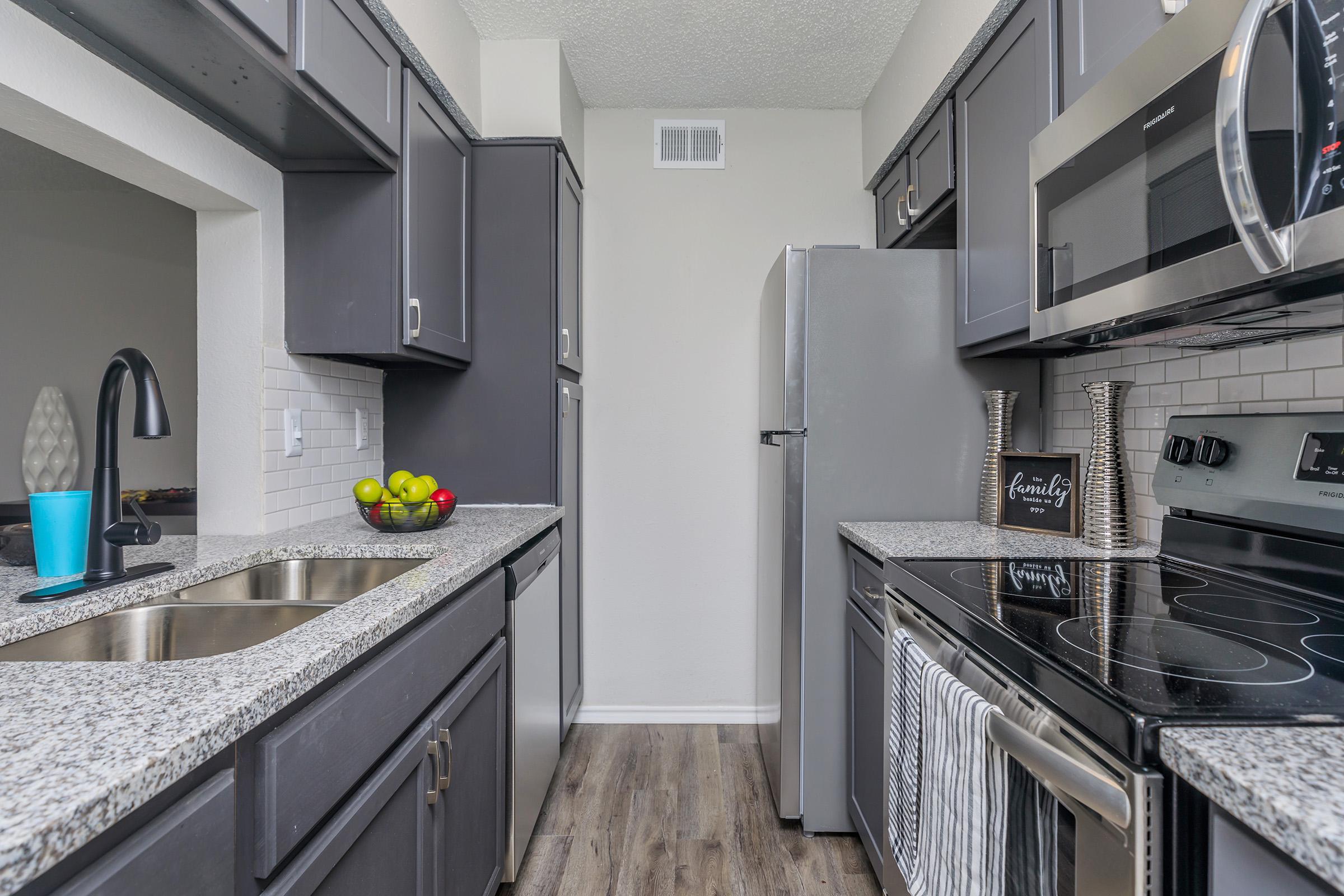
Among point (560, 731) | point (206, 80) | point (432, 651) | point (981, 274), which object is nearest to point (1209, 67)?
point (981, 274)

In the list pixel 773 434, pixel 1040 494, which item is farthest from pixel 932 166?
pixel 1040 494

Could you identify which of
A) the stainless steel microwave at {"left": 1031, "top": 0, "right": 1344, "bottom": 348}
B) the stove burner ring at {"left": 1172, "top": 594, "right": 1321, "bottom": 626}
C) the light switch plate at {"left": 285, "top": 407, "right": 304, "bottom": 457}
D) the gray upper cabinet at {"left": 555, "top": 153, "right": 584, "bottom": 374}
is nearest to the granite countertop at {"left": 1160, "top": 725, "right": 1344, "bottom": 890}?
the stove burner ring at {"left": 1172, "top": 594, "right": 1321, "bottom": 626}

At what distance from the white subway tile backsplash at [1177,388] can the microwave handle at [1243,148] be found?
521mm

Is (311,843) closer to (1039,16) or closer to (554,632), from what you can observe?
(554,632)

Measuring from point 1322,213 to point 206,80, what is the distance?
182 centimetres

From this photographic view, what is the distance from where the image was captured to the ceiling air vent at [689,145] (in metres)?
2.82

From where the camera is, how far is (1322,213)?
2.48ft

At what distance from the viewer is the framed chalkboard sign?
1.67 meters

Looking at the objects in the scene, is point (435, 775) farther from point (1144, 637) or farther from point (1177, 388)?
point (1177, 388)

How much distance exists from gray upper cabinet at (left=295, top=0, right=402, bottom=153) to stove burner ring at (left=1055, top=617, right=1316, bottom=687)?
1.68 m

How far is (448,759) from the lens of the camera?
1.25m

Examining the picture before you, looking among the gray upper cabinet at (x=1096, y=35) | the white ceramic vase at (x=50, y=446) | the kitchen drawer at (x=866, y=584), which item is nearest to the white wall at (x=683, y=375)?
the kitchen drawer at (x=866, y=584)

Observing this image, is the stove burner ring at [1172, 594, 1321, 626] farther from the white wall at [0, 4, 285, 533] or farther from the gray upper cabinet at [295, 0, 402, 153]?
the white wall at [0, 4, 285, 533]

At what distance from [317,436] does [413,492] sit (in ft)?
1.52
